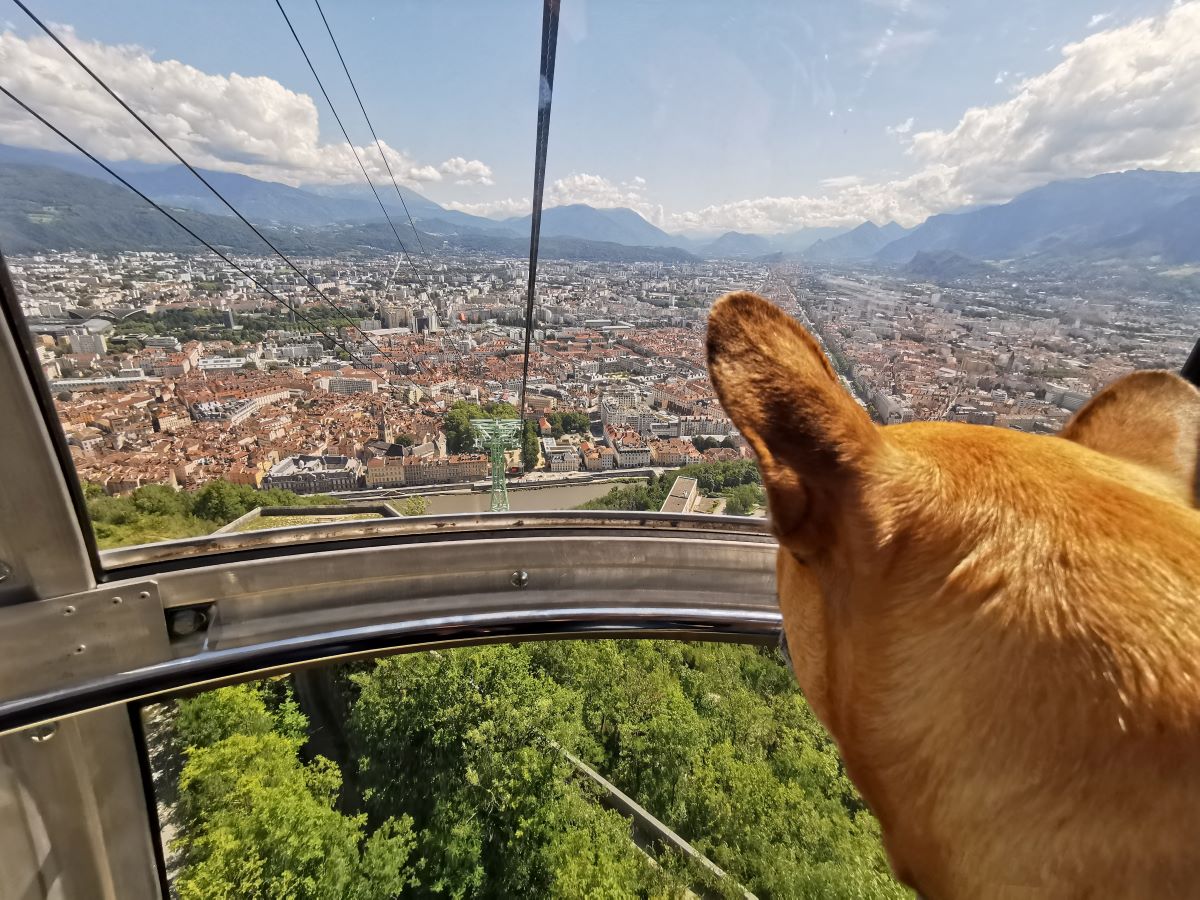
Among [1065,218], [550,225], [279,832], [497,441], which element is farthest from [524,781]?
[1065,218]

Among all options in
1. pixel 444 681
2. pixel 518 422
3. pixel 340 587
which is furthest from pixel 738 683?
pixel 340 587

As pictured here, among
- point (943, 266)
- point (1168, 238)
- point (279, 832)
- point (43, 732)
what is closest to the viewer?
point (43, 732)

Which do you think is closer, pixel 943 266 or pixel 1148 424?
pixel 1148 424

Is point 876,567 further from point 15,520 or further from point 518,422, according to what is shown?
point 518,422

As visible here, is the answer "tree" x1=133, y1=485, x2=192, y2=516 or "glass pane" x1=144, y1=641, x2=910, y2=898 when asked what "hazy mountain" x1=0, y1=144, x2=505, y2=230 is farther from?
"glass pane" x1=144, y1=641, x2=910, y2=898

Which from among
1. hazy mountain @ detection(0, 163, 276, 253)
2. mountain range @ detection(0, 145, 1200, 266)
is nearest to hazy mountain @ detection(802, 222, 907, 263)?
mountain range @ detection(0, 145, 1200, 266)

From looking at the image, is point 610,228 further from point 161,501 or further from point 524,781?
point 524,781
